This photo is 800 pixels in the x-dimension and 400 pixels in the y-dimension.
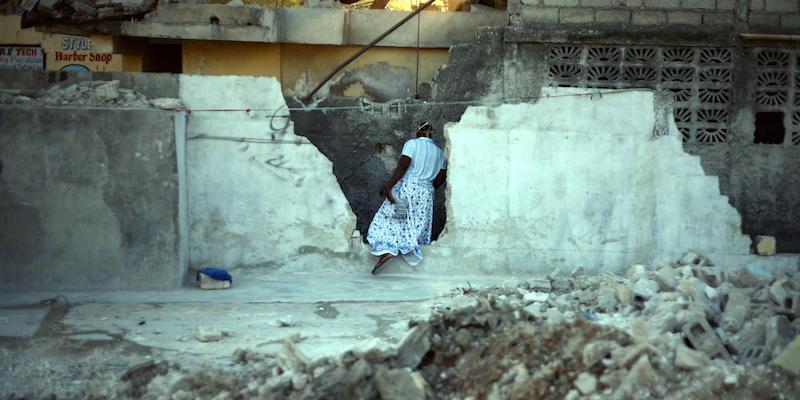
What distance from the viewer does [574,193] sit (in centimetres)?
638

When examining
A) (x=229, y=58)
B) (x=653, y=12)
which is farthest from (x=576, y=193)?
(x=229, y=58)

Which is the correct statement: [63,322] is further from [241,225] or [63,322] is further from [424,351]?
[424,351]

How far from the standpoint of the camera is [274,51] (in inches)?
327

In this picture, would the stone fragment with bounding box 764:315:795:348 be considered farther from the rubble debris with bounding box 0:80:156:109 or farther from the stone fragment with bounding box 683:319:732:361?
the rubble debris with bounding box 0:80:156:109

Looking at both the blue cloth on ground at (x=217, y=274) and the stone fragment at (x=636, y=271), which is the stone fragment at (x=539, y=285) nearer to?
the stone fragment at (x=636, y=271)

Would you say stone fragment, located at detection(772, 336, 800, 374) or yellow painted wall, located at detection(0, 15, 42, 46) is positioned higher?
yellow painted wall, located at detection(0, 15, 42, 46)

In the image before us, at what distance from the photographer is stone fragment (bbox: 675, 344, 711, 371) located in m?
3.23

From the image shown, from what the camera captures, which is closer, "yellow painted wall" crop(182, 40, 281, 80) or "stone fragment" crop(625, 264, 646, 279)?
"stone fragment" crop(625, 264, 646, 279)

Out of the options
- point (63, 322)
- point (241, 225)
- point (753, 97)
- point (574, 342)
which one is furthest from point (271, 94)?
point (753, 97)

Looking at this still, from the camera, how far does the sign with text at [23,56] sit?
13484 millimetres

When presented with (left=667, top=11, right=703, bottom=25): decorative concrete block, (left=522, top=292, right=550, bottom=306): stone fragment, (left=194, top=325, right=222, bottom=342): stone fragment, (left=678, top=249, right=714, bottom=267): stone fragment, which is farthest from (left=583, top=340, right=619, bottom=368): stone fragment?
(left=667, top=11, right=703, bottom=25): decorative concrete block

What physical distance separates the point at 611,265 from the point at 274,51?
16.0 feet

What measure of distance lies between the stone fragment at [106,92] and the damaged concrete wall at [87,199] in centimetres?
20

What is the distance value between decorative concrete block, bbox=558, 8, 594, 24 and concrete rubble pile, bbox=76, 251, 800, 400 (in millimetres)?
3530
